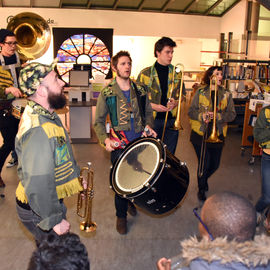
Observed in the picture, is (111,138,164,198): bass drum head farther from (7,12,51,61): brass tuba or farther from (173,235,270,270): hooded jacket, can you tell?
(7,12,51,61): brass tuba

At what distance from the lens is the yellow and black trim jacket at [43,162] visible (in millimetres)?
1843

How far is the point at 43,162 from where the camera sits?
1.85 m

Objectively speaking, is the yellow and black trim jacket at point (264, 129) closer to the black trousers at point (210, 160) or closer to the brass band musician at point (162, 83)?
the black trousers at point (210, 160)

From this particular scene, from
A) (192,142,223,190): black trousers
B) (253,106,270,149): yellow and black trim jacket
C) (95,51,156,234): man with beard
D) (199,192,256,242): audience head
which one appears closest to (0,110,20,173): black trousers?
(95,51,156,234): man with beard

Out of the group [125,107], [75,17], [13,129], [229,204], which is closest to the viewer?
[229,204]

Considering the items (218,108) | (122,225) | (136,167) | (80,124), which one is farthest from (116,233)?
(80,124)

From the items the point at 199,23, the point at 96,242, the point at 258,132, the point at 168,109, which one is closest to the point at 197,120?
the point at 168,109

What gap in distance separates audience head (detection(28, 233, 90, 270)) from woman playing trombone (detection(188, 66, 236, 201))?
2.79m

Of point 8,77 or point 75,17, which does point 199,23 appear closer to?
point 75,17

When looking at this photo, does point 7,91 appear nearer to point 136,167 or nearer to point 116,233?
point 116,233

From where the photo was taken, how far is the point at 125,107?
313 cm

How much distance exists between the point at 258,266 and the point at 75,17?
10969mm

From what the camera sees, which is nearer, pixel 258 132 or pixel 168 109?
pixel 258 132

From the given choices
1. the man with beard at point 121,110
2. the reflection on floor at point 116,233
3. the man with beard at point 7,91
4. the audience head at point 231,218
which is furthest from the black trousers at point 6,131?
the audience head at point 231,218
